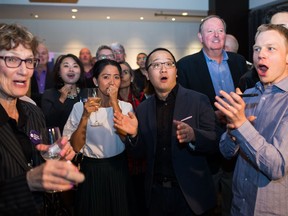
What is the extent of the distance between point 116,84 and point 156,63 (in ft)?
1.87

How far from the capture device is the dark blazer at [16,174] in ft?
4.20

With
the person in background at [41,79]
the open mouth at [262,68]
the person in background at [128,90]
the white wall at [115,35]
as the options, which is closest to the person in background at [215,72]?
the person in background at [128,90]

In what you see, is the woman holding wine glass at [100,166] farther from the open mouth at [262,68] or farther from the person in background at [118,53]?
the person in background at [118,53]

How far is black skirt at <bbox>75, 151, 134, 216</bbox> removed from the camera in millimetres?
2529

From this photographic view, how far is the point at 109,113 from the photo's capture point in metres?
2.68

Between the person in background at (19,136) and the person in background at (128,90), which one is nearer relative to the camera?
the person in background at (19,136)

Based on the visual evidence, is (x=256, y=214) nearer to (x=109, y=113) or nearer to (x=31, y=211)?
(x=31, y=211)

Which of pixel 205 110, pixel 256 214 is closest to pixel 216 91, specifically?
pixel 205 110

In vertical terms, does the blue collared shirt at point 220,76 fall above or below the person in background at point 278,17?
below

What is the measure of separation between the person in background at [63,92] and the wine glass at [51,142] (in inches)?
65.6

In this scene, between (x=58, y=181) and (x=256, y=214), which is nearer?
(x=58, y=181)

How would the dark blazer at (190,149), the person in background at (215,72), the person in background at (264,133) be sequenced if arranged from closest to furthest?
1. the person in background at (264,133)
2. the dark blazer at (190,149)
3. the person in background at (215,72)

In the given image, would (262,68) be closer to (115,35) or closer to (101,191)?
(101,191)

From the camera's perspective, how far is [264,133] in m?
1.68
